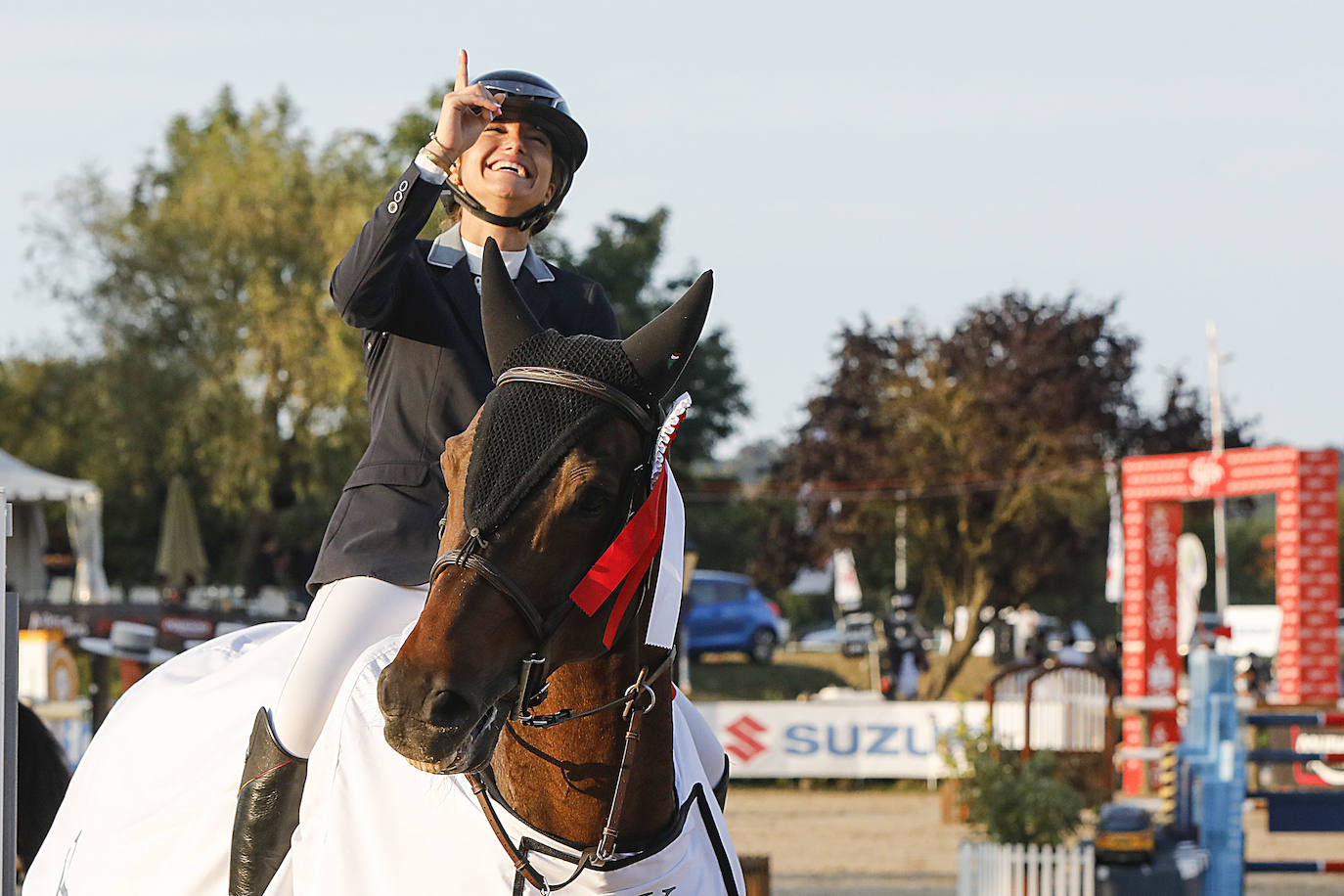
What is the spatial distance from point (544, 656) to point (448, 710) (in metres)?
0.23

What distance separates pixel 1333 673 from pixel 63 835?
1521cm

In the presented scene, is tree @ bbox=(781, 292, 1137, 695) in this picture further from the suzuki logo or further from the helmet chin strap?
the helmet chin strap

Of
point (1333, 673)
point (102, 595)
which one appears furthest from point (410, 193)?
point (102, 595)

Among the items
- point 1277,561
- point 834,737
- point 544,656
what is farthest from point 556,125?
point 1277,561

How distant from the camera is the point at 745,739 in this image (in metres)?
16.3

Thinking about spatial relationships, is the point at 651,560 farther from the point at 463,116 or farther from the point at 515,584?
the point at 463,116

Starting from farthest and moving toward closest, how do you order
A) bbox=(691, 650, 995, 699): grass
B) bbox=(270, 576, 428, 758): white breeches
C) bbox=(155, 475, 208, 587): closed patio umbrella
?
bbox=(691, 650, 995, 699): grass, bbox=(155, 475, 208, 587): closed patio umbrella, bbox=(270, 576, 428, 758): white breeches

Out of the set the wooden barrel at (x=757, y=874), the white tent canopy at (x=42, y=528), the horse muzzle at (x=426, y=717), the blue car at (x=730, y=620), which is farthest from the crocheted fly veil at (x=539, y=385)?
the blue car at (x=730, y=620)

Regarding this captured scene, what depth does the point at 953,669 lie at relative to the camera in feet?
88.0

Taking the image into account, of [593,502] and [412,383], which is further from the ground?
[412,383]

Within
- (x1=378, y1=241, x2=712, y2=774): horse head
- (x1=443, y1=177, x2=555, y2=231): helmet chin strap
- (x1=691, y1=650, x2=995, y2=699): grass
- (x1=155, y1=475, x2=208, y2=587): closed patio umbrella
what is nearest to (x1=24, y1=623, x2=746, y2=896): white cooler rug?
(x1=378, y1=241, x2=712, y2=774): horse head

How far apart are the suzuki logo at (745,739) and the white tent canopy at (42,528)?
10.5 metres

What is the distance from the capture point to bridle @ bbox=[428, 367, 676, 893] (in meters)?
2.42

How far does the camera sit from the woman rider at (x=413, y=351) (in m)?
3.19
